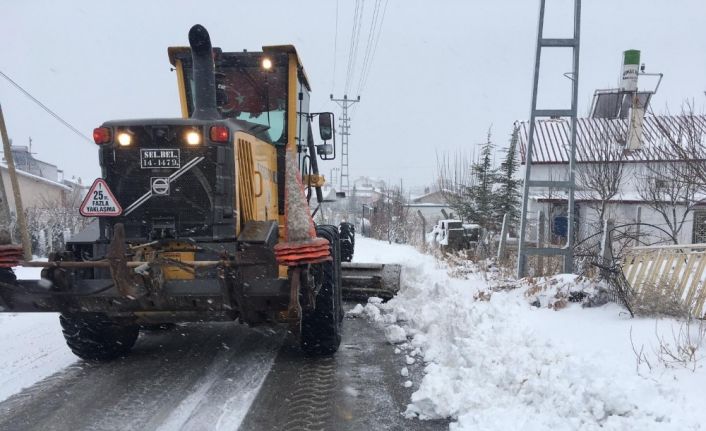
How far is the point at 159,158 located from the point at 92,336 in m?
1.84

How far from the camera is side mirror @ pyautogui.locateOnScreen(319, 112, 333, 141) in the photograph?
6.58m

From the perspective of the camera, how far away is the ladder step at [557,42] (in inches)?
277

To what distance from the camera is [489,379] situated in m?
4.01

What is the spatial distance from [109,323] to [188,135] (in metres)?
1.97

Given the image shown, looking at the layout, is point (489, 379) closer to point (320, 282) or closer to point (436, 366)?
point (436, 366)

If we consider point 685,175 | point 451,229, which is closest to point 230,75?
point 685,175

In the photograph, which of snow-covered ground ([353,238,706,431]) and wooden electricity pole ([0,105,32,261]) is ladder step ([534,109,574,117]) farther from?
wooden electricity pole ([0,105,32,261])

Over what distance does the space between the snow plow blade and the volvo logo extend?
3.57 meters

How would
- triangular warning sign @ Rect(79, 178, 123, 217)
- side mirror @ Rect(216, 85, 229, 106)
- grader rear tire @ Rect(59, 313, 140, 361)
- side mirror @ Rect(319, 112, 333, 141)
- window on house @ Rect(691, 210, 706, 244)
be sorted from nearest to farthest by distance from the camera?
1. triangular warning sign @ Rect(79, 178, 123, 217)
2. grader rear tire @ Rect(59, 313, 140, 361)
3. side mirror @ Rect(216, 85, 229, 106)
4. side mirror @ Rect(319, 112, 333, 141)
5. window on house @ Rect(691, 210, 706, 244)

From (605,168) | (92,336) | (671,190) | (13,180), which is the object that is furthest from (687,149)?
(13,180)

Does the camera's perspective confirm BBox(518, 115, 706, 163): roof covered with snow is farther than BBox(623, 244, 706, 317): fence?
Yes

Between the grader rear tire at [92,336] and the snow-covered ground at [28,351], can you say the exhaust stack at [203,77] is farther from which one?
the snow-covered ground at [28,351]

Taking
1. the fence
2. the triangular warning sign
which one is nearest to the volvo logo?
the triangular warning sign

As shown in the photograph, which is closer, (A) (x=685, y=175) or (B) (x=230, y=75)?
(B) (x=230, y=75)
